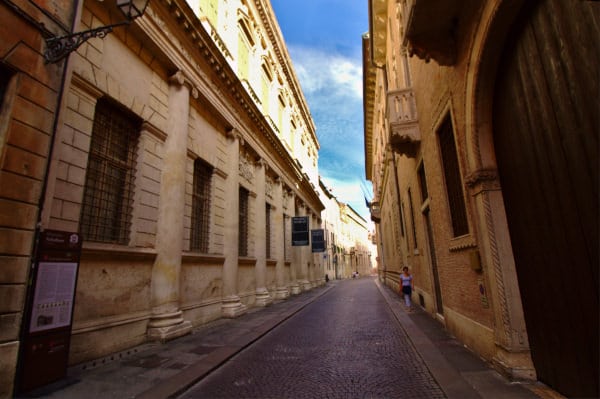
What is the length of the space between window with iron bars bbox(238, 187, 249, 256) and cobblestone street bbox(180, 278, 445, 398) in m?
5.44

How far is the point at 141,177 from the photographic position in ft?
23.4

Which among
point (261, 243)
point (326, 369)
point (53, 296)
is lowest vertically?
point (326, 369)

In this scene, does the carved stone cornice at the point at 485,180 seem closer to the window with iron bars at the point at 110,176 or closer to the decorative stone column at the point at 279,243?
the window with iron bars at the point at 110,176

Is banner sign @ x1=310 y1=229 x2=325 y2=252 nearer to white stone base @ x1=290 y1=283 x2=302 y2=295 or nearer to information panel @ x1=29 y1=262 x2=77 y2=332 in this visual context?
white stone base @ x1=290 y1=283 x2=302 y2=295

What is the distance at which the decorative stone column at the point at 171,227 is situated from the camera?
704 cm

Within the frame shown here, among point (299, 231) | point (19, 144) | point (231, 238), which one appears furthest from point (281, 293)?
point (19, 144)

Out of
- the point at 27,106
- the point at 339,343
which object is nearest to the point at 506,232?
the point at 339,343

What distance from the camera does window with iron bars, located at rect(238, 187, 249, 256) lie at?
42.8ft

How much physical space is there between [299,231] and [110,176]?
1218 centimetres

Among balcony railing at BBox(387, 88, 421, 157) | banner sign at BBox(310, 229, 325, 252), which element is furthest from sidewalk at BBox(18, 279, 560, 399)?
banner sign at BBox(310, 229, 325, 252)

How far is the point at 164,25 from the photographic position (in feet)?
26.0

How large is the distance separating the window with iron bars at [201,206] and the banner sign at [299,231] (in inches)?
317

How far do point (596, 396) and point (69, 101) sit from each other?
26.2 ft

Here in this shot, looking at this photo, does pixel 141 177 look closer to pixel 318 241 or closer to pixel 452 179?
pixel 452 179
